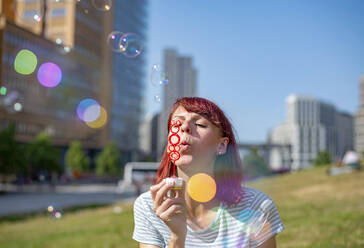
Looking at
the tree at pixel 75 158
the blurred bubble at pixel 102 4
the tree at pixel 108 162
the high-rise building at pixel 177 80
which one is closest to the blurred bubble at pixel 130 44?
the high-rise building at pixel 177 80

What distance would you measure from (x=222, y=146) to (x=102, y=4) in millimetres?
3955

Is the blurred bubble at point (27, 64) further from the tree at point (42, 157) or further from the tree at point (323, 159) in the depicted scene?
the tree at point (323, 159)

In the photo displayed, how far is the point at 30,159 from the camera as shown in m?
42.2

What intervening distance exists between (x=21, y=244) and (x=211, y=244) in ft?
31.5

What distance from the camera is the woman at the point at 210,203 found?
226 centimetres

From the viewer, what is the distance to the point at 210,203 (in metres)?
2.46

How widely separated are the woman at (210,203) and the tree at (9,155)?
1314 inches

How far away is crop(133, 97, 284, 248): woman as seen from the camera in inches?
89.1

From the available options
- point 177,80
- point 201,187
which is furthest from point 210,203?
point 177,80

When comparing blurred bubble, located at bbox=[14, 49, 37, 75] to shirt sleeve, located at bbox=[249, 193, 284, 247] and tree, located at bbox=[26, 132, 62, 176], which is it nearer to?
shirt sleeve, located at bbox=[249, 193, 284, 247]

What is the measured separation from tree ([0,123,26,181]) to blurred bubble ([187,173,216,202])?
3341 cm

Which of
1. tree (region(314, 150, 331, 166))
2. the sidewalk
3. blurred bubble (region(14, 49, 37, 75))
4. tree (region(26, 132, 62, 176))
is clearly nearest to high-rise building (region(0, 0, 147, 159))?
tree (region(26, 132, 62, 176))

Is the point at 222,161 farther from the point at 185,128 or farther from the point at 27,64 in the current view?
the point at 27,64

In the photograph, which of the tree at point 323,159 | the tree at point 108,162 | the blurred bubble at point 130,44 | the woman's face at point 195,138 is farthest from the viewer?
the tree at point 323,159
